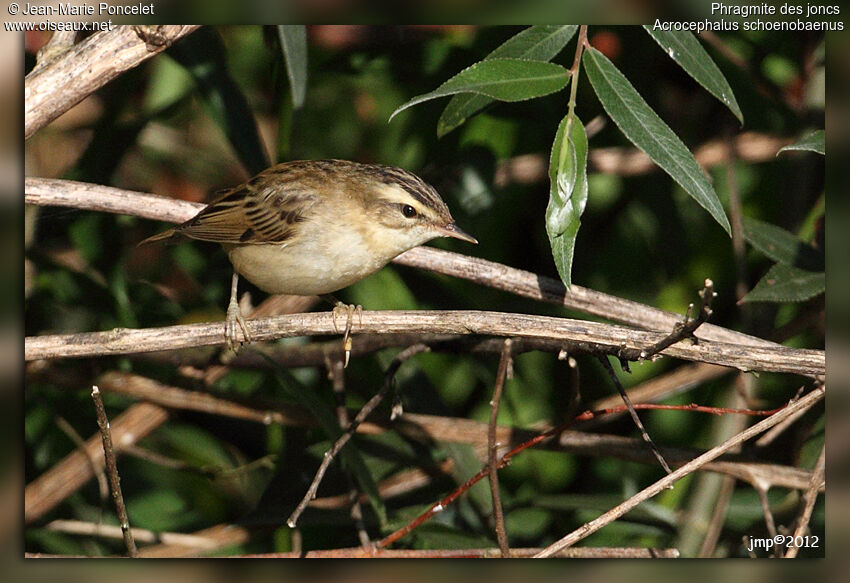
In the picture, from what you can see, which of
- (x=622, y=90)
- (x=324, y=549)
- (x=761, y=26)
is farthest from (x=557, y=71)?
(x=324, y=549)

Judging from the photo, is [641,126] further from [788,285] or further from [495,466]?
[495,466]

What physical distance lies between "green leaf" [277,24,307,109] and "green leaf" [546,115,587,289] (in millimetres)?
1016

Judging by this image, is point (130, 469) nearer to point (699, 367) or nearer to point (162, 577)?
point (162, 577)

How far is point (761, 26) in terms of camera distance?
2965mm

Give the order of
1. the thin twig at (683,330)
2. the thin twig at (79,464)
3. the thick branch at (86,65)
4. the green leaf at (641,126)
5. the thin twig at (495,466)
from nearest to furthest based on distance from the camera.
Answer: the thin twig at (683,330), the green leaf at (641,126), the thin twig at (495,466), the thick branch at (86,65), the thin twig at (79,464)

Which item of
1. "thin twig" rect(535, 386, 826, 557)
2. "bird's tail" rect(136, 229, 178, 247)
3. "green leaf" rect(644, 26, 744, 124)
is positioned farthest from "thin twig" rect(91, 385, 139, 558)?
"green leaf" rect(644, 26, 744, 124)

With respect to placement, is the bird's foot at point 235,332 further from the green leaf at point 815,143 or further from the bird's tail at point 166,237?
the green leaf at point 815,143

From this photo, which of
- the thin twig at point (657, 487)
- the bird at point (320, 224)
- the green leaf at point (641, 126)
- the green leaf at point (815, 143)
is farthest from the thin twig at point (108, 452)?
the green leaf at point (815, 143)

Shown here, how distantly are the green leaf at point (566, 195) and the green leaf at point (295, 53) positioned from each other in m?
1.02

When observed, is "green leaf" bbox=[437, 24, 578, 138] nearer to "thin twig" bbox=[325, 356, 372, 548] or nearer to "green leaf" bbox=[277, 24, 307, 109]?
"green leaf" bbox=[277, 24, 307, 109]

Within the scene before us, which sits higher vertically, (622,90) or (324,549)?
(622,90)

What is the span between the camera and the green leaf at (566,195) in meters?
2.18

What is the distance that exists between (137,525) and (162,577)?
0.99 metres

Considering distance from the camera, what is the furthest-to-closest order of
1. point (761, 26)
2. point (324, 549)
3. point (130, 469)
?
point (130, 469) → point (324, 549) → point (761, 26)
